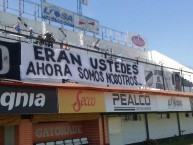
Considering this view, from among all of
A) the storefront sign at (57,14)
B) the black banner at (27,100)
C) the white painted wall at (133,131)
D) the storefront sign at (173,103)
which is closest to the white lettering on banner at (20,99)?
the black banner at (27,100)

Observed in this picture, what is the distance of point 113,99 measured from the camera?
1409 cm

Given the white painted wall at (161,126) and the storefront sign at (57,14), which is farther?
the storefront sign at (57,14)

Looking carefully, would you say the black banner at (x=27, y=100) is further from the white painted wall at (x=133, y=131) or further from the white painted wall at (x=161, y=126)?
the white painted wall at (x=161, y=126)

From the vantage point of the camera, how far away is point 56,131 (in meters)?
13.9

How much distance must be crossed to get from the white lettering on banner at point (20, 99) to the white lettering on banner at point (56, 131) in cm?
293

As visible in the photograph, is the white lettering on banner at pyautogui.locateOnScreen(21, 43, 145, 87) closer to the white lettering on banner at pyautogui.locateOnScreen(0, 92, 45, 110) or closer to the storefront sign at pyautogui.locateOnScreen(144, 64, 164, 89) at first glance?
the white lettering on banner at pyautogui.locateOnScreen(0, 92, 45, 110)

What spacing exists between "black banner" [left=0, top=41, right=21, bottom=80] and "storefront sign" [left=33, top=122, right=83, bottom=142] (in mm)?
3382

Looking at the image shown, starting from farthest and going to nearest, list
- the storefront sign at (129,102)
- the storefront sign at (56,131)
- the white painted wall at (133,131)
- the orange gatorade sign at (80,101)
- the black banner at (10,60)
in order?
1. the white painted wall at (133,131)
2. the storefront sign at (129,102)
3. the storefront sign at (56,131)
4. the orange gatorade sign at (80,101)
5. the black banner at (10,60)

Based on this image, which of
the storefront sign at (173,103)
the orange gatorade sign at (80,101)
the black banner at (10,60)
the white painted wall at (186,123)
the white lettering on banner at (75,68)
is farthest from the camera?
the white painted wall at (186,123)

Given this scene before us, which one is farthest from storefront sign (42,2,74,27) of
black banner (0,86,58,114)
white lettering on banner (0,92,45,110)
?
white lettering on banner (0,92,45,110)

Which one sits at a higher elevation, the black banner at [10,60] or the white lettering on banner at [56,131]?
the black banner at [10,60]

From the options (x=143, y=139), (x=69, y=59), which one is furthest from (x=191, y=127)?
(x=69, y=59)

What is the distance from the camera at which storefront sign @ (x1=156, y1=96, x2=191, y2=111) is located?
689 inches

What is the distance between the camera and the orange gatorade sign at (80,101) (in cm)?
1139
